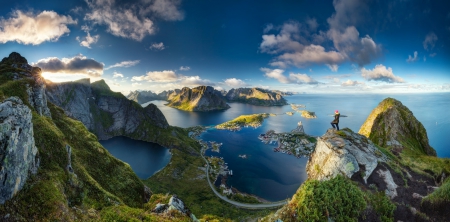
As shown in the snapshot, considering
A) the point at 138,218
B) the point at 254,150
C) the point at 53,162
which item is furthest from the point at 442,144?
the point at 53,162

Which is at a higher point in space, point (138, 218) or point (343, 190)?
point (343, 190)

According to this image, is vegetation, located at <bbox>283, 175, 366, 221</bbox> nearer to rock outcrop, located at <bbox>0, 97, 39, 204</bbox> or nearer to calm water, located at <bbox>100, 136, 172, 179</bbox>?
rock outcrop, located at <bbox>0, 97, 39, 204</bbox>

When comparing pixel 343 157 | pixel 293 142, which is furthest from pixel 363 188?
pixel 293 142

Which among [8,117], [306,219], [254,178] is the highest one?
[8,117]

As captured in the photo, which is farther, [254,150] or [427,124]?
[427,124]

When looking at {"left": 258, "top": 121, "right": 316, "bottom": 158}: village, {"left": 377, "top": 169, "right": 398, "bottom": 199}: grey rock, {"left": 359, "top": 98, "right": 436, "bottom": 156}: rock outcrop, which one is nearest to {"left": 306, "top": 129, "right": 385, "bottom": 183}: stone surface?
{"left": 377, "top": 169, "right": 398, "bottom": 199}: grey rock

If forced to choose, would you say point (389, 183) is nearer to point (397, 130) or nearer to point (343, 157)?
point (343, 157)

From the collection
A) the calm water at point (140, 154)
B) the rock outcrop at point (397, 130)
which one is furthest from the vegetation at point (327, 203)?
the calm water at point (140, 154)

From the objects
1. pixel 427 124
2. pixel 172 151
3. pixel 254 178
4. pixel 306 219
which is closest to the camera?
pixel 306 219

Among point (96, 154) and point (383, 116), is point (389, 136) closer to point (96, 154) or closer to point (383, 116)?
point (383, 116)
